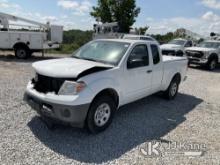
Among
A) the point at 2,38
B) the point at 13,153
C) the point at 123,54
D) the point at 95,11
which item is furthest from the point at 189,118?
the point at 95,11

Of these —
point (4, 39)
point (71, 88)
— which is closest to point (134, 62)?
point (71, 88)

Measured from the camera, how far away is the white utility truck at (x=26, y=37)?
14.8 m

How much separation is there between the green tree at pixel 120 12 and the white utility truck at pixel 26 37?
15.7 m

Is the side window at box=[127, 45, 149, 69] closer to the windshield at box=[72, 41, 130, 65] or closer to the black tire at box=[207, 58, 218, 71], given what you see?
the windshield at box=[72, 41, 130, 65]

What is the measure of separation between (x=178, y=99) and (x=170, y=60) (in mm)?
1415

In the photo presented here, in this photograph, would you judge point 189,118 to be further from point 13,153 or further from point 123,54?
point 13,153

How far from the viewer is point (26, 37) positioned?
49.4 ft

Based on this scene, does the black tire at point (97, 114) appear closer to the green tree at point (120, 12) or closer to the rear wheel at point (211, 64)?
the rear wheel at point (211, 64)

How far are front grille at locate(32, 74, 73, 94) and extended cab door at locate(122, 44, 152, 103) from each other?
55.7 inches

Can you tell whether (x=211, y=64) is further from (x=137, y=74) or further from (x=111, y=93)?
(x=111, y=93)

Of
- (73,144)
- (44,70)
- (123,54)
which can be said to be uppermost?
(123,54)

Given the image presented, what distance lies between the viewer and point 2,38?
14.6 metres

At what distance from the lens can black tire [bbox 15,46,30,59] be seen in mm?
15195

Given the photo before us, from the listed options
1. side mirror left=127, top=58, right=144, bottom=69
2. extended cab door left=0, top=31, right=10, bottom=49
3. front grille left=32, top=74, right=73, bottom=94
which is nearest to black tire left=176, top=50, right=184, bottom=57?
extended cab door left=0, top=31, right=10, bottom=49
